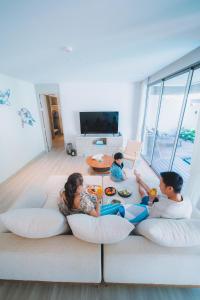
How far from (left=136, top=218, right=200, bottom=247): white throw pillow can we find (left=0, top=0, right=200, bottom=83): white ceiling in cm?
167

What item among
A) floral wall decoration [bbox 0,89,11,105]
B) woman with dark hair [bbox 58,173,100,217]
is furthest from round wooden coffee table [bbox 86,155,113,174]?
floral wall decoration [bbox 0,89,11,105]

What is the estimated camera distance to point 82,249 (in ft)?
3.10

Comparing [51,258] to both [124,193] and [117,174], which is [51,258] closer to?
[124,193]

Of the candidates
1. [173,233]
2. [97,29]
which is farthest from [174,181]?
[97,29]

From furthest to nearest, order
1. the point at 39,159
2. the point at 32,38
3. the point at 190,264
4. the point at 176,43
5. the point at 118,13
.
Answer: the point at 39,159, the point at 176,43, the point at 32,38, the point at 118,13, the point at 190,264

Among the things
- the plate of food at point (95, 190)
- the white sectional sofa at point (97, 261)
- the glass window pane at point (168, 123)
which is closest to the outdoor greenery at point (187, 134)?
the glass window pane at point (168, 123)

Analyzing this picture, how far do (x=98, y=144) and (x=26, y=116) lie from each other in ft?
7.71

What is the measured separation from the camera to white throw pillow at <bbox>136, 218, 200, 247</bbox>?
2.93ft

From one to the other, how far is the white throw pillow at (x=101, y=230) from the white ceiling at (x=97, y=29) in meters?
1.65

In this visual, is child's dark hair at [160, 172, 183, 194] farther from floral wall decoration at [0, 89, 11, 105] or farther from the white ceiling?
floral wall decoration at [0, 89, 11, 105]

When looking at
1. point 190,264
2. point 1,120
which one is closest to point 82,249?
point 190,264

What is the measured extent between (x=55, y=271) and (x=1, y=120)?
312cm

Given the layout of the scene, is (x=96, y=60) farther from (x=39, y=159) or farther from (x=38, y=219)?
(x=39, y=159)

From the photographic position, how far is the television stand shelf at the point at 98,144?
171 inches
